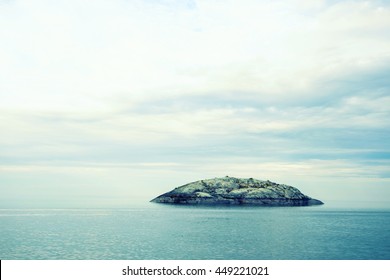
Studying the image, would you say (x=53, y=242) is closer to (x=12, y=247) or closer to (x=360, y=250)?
(x=12, y=247)

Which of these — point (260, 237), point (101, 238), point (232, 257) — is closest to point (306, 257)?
point (232, 257)

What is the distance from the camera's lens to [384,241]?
9706 centimetres

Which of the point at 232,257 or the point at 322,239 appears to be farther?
the point at 322,239

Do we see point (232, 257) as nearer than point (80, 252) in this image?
Yes

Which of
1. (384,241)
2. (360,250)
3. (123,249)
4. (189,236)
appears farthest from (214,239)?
(384,241)

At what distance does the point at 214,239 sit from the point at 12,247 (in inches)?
1741

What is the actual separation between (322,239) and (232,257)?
3678cm

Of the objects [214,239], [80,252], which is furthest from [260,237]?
[80,252]

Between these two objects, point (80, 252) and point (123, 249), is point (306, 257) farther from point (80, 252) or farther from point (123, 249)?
point (80, 252)

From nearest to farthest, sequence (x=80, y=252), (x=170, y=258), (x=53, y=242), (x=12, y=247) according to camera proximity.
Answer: (x=170, y=258)
(x=80, y=252)
(x=12, y=247)
(x=53, y=242)
